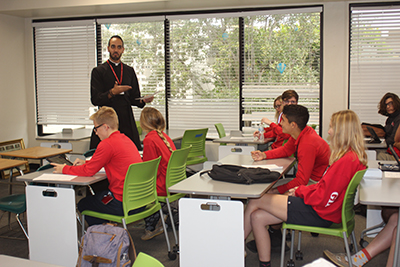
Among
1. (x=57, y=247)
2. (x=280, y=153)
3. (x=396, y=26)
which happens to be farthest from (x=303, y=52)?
(x=57, y=247)

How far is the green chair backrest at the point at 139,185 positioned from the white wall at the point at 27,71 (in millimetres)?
3783

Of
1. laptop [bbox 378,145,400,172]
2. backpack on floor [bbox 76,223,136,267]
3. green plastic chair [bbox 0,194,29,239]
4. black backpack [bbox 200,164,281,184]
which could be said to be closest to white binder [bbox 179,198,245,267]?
black backpack [bbox 200,164,281,184]

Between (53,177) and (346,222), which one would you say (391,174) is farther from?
(53,177)

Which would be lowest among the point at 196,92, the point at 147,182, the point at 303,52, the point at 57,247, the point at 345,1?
the point at 57,247

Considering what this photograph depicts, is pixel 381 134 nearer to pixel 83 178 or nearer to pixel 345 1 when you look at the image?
pixel 345 1

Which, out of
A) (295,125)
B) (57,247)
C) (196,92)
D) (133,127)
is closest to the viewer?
(57,247)

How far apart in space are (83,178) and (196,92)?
157 inches

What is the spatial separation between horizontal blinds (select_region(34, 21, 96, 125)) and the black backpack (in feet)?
16.0

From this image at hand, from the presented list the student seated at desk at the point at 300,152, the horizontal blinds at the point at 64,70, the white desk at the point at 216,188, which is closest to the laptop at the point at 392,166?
Answer: the student seated at desk at the point at 300,152

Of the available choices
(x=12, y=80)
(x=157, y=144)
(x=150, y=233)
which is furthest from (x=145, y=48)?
(x=150, y=233)

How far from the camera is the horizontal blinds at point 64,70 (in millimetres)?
6906

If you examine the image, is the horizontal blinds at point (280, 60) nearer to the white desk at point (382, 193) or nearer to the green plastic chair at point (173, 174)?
the green plastic chair at point (173, 174)

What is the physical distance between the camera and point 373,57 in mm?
5828

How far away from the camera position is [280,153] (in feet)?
11.5
